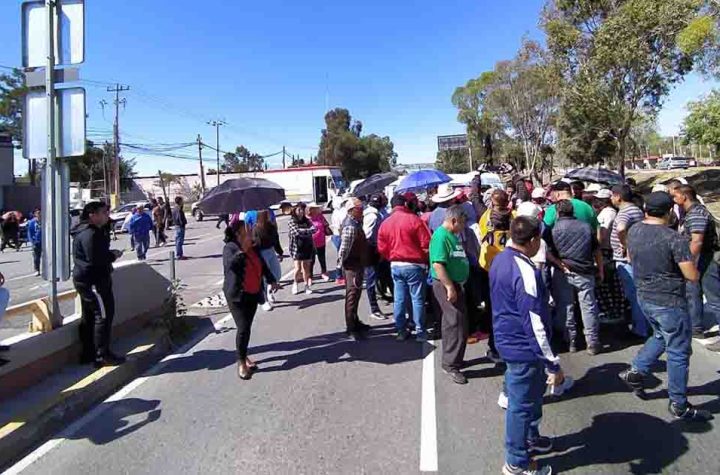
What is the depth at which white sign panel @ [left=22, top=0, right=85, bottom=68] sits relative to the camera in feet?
18.1

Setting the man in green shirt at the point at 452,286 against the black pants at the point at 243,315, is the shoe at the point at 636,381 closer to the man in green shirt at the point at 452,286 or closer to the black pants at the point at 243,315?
the man in green shirt at the point at 452,286

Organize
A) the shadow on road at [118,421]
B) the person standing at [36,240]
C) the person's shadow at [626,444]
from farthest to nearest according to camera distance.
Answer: the person standing at [36,240] < the shadow on road at [118,421] < the person's shadow at [626,444]

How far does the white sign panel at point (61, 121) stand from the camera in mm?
5492

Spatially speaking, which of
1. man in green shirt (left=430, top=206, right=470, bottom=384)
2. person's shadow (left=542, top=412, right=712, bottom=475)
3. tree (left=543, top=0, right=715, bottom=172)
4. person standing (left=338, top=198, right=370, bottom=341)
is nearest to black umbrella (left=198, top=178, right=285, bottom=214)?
person standing (left=338, top=198, right=370, bottom=341)

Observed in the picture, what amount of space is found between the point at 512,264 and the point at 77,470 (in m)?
3.34

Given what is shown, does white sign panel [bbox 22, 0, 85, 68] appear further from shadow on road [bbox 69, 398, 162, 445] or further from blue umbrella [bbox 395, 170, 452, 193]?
blue umbrella [bbox 395, 170, 452, 193]

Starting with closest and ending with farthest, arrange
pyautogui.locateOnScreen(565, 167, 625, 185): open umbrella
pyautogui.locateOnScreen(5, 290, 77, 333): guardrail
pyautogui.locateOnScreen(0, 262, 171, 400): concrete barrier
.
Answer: pyautogui.locateOnScreen(0, 262, 171, 400): concrete barrier, pyautogui.locateOnScreen(5, 290, 77, 333): guardrail, pyautogui.locateOnScreen(565, 167, 625, 185): open umbrella

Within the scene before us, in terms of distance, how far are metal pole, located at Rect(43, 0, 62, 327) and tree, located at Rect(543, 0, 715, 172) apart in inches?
777

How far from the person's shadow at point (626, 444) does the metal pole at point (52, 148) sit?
4837mm

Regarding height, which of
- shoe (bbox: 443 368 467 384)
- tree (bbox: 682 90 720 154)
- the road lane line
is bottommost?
the road lane line

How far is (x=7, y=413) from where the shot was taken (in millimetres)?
4469

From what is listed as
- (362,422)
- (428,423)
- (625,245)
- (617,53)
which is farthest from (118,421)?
(617,53)

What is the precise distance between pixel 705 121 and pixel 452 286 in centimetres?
2988

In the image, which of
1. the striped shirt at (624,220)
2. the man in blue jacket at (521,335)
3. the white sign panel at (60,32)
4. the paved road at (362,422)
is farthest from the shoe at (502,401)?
the white sign panel at (60,32)
